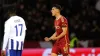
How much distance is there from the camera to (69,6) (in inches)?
685

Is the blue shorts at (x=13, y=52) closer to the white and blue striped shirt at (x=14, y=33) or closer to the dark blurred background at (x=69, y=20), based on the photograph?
the white and blue striped shirt at (x=14, y=33)

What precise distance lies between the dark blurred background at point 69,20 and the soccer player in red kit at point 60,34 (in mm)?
4900

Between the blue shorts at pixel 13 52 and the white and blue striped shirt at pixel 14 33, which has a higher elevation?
the white and blue striped shirt at pixel 14 33

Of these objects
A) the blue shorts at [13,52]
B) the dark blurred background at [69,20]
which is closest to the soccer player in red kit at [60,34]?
the blue shorts at [13,52]

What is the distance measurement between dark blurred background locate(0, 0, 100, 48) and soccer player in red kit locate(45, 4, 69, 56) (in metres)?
4.90

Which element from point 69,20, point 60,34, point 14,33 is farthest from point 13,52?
point 69,20

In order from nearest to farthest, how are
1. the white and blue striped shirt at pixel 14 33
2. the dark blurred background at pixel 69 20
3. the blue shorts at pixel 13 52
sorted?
the white and blue striped shirt at pixel 14 33 → the blue shorts at pixel 13 52 → the dark blurred background at pixel 69 20

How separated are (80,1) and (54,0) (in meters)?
1.36

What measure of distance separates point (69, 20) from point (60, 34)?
702 centimetres

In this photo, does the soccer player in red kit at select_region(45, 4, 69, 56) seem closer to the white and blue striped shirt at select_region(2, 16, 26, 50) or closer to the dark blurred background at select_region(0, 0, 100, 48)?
the white and blue striped shirt at select_region(2, 16, 26, 50)

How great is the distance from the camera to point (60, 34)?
381 inches

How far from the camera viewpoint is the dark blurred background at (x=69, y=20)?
1548 centimetres

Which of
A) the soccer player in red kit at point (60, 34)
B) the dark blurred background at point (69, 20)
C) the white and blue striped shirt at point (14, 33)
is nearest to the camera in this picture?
the white and blue striped shirt at point (14, 33)

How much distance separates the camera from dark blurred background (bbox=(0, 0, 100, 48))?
15.5 m
